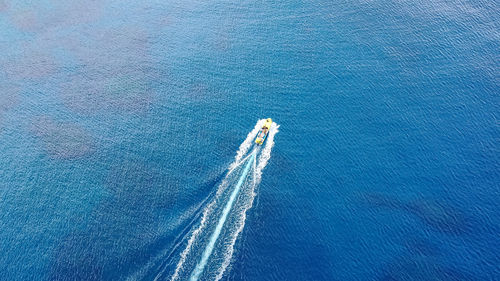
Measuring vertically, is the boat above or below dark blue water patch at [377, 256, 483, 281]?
above

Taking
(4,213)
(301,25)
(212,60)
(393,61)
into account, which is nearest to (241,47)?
(212,60)

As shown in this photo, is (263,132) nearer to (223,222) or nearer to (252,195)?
(252,195)

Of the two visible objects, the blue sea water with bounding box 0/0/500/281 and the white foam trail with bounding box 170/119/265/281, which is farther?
the blue sea water with bounding box 0/0/500/281

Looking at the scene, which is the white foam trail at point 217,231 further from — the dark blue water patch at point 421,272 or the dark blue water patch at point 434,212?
the dark blue water patch at point 421,272

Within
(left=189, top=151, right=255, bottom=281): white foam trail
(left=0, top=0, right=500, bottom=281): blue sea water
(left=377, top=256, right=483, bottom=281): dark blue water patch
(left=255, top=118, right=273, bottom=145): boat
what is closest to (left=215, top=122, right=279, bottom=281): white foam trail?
(left=0, top=0, right=500, bottom=281): blue sea water

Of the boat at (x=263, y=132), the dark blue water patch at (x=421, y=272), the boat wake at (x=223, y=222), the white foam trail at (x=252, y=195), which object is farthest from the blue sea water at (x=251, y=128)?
the boat at (x=263, y=132)

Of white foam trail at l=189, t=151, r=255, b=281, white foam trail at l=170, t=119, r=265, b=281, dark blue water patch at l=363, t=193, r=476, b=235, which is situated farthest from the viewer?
dark blue water patch at l=363, t=193, r=476, b=235

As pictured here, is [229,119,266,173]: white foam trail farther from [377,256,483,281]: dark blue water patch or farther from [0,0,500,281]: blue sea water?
[377,256,483,281]: dark blue water patch
